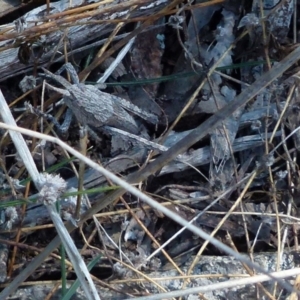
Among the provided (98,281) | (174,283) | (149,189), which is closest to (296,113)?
(149,189)

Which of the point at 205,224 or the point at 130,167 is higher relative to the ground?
the point at 130,167

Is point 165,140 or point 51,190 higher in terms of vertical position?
point 51,190

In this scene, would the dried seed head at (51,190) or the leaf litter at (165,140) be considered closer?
the dried seed head at (51,190)

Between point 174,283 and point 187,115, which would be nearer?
point 174,283

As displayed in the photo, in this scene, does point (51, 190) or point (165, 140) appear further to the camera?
point (165, 140)

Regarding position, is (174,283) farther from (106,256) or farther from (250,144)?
(250,144)

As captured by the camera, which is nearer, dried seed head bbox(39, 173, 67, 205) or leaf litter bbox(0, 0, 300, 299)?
dried seed head bbox(39, 173, 67, 205)

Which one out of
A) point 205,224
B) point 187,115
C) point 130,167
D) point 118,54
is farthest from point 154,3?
point 205,224

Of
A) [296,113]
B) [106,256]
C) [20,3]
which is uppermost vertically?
[20,3]

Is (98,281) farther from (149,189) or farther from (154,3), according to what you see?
(154,3)
